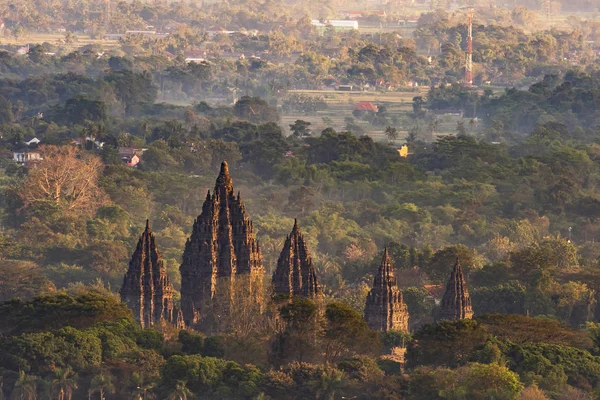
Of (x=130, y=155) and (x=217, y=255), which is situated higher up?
(x=130, y=155)

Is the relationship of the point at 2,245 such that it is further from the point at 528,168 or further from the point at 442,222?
the point at 528,168

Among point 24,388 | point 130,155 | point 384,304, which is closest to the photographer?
point 24,388

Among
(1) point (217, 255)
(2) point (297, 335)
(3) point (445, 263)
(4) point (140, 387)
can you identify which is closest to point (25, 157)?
(3) point (445, 263)

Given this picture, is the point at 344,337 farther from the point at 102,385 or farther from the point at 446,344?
the point at 102,385

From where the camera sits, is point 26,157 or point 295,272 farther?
point 26,157

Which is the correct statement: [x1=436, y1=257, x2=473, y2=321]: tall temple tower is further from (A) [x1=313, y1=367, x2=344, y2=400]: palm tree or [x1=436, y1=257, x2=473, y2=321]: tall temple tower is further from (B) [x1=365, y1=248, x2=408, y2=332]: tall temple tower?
(A) [x1=313, y1=367, x2=344, y2=400]: palm tree

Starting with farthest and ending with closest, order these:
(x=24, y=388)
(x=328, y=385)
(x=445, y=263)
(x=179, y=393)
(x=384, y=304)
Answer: (x=445, y=263), (x=384, y=304), (x=328, y=385), (x=24, y=388), (x=179, y=393)

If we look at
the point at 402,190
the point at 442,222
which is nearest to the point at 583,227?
the point at 442,222
